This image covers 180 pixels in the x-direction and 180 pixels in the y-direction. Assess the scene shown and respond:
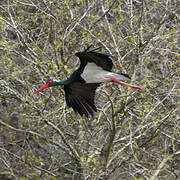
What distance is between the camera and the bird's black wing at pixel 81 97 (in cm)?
583

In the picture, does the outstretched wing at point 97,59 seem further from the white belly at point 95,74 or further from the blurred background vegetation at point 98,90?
the blurred background vegetation at point 98,90

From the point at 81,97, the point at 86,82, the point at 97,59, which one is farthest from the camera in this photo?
the point at 81,97

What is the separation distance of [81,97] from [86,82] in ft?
0.93

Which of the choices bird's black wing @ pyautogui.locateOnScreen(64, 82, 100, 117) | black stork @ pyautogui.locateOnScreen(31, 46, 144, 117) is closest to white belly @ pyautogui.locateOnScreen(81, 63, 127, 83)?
black stork @ pyautogui.locateOnScreen(31, 46, 144, 117)

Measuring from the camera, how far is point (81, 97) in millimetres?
6039

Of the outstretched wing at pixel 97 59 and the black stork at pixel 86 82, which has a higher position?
the outstretched wing at pixel 97 59

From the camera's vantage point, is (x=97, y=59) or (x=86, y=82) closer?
(x=97, y=59)

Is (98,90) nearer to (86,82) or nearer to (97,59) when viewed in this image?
(86,82)

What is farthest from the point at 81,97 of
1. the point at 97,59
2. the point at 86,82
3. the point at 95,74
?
the point at 97,59

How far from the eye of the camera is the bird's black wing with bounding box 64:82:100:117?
5.83 m

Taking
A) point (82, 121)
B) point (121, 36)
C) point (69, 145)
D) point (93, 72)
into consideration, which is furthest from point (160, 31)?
point (69, 145)

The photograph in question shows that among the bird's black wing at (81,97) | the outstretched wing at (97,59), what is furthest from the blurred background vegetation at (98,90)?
the outstretched wing at (97,59)

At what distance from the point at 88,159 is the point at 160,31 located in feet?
8.43

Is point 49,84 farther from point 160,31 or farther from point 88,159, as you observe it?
point 160,31
